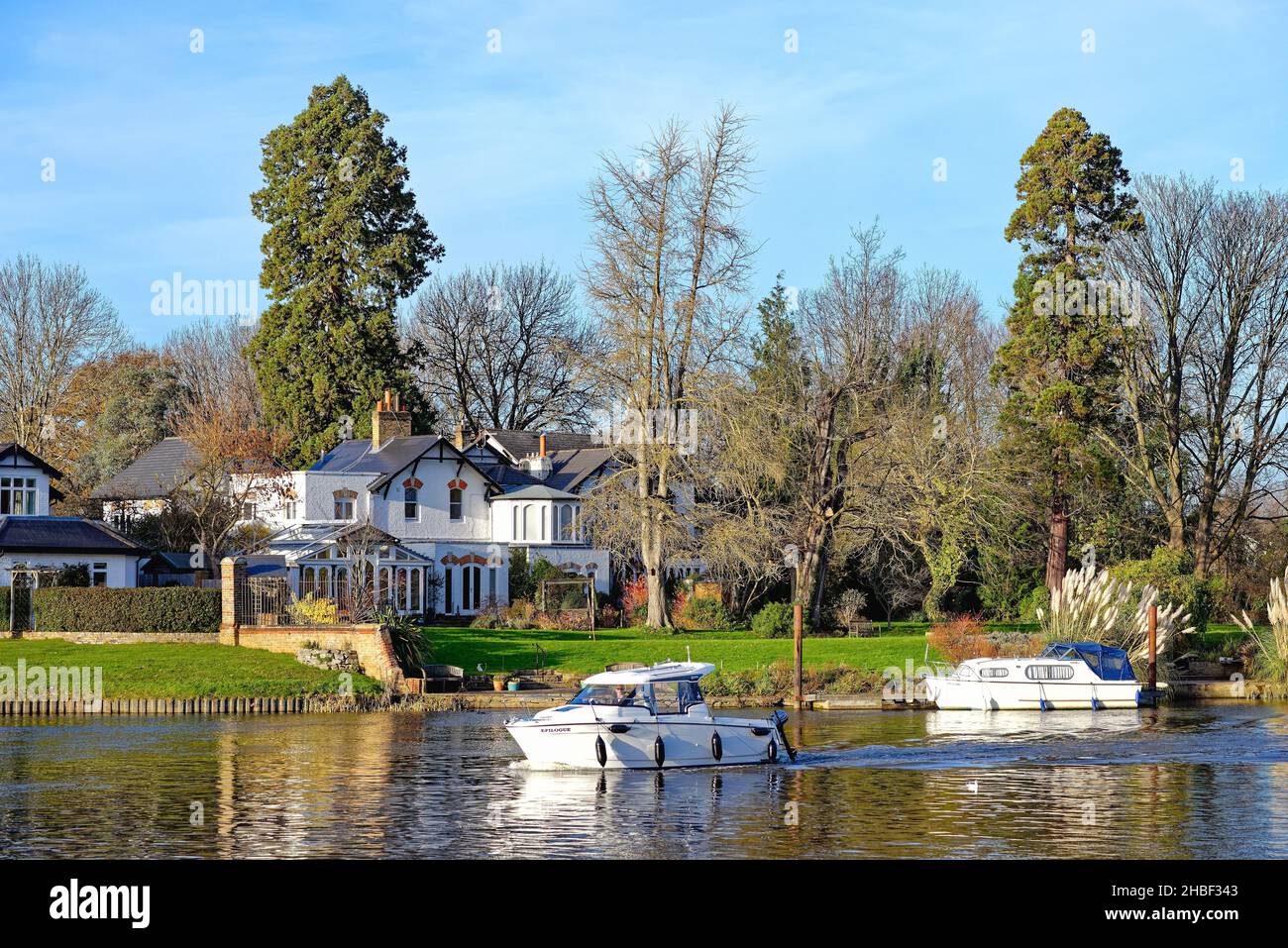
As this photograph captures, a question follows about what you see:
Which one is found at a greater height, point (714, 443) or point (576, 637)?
point (714, 443)

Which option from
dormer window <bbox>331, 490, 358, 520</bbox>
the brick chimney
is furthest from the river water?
the brick chimney

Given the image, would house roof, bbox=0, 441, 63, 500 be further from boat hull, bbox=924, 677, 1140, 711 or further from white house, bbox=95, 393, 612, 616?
boat hull, bbox=924, 677, 1140, 711

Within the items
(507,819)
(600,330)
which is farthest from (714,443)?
(507,819)

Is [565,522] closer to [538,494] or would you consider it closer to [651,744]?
[538,494]

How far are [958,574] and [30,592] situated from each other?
37.7 meters

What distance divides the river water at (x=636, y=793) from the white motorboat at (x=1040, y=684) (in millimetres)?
3658

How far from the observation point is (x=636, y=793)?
30.3 m

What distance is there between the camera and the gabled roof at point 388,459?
7012 cm

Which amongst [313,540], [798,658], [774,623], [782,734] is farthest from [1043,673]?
[313,540]

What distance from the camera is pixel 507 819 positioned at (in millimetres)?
26844

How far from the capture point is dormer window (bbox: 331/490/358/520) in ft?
230

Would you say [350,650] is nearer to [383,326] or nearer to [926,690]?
[926,690]

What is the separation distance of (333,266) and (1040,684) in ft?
162

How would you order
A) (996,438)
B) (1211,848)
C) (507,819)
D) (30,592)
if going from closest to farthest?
(1211,848), (507,819), (30,592), (996,438)
